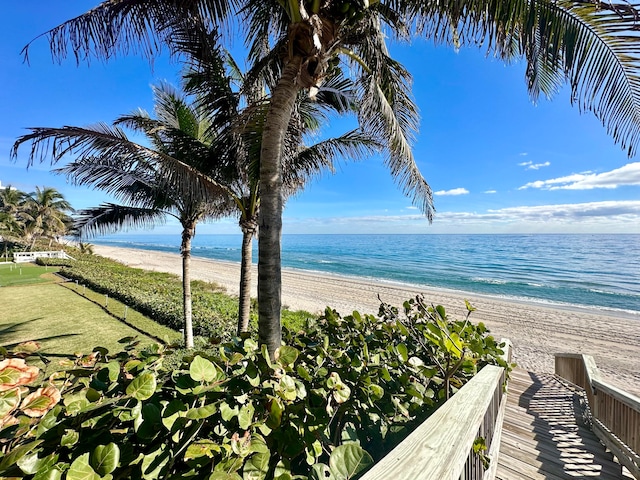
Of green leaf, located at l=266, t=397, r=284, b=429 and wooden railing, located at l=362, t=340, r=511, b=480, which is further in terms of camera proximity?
green leaf, located at l=266, t=397, r=284, b=429

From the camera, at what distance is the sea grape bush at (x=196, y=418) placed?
0.79 metres

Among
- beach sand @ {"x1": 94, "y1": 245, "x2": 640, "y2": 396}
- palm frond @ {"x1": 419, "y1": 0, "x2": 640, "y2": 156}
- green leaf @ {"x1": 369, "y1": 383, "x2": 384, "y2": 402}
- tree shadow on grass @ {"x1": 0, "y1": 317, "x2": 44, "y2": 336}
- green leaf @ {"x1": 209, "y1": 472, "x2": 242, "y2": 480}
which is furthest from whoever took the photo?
beach sand @ {"x1": 94, "y1": 245, "x2": 640, "y2": 396}

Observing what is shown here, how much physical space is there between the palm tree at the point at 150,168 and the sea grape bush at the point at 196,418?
3.68 meters

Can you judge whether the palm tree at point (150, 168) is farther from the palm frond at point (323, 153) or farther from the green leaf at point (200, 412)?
the green leaf at point (200, 412)

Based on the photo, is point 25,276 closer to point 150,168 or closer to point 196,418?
point 150,168

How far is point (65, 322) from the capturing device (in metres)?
9.10

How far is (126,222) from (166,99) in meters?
3.42

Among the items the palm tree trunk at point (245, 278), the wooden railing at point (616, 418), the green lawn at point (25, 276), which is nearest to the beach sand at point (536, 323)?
the palm tree trunk at point (245, 278)

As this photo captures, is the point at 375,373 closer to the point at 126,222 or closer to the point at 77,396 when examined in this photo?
the point at 77,396

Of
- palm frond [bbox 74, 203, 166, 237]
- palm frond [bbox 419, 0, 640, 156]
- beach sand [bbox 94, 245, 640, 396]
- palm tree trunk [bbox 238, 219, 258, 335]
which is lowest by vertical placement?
beach sand [bbox 94, 245, 640, 396]

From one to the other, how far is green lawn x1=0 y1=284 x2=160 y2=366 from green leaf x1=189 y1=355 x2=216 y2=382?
752 centimetres

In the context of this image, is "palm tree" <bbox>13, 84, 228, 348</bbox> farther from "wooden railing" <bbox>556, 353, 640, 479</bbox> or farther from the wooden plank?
"wooden railing" <bbox>556, 353, 640, 479</bbox>

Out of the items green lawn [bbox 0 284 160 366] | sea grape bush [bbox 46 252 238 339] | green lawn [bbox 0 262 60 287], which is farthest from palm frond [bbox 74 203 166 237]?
green lawn [bbox 0 262 60 287]

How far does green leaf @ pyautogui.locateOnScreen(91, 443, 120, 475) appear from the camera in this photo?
28.9 inches
